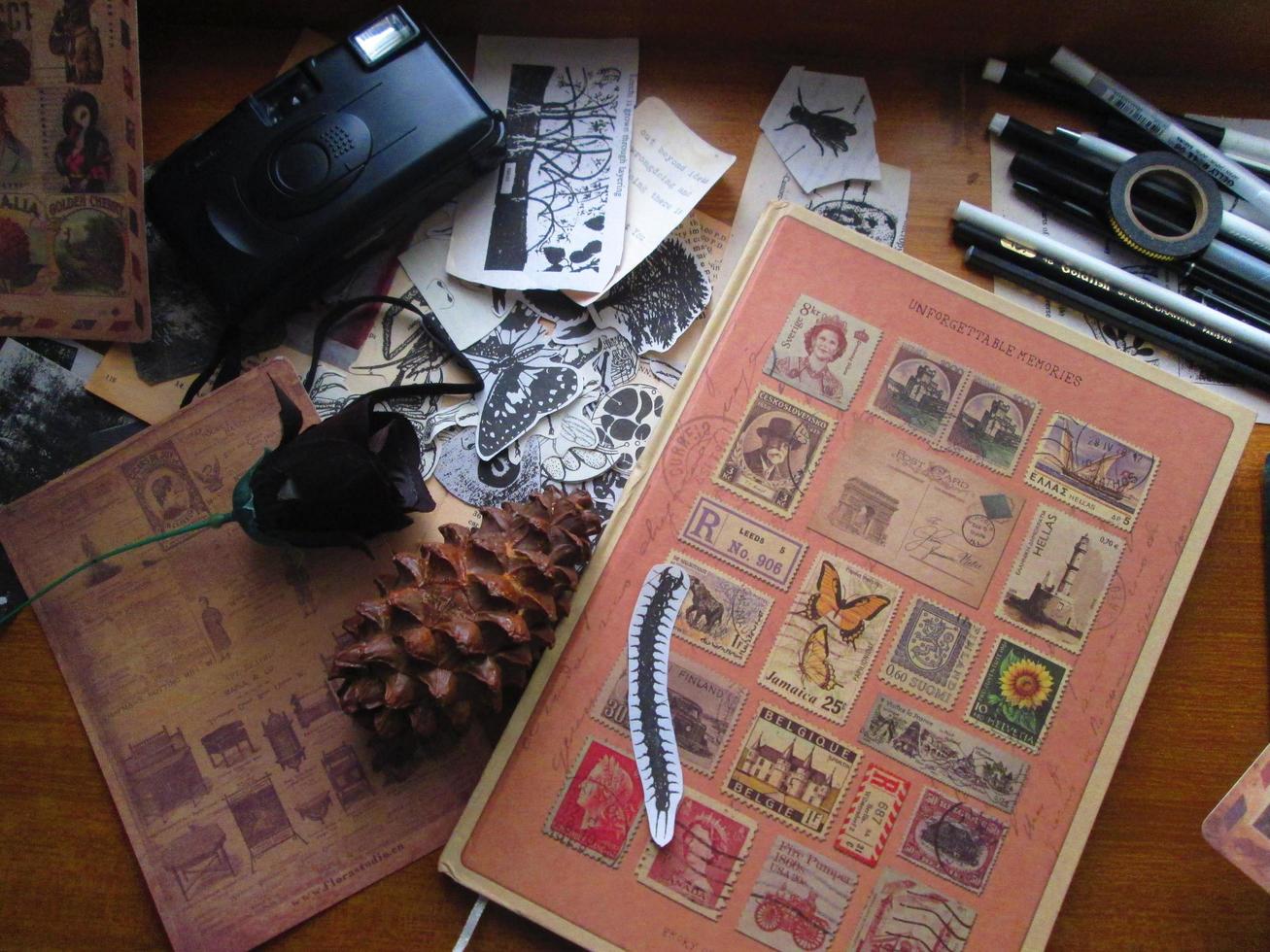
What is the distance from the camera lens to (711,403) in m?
0.64

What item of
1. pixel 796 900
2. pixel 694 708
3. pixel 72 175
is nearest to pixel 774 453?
pixel 694 708

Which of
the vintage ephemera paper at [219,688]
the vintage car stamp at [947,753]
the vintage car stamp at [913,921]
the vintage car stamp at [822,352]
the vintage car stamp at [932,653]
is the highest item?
the vintage car stamp at [822,352]

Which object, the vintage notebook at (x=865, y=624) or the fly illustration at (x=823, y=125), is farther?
the fly illustration at (x=823, y=125)

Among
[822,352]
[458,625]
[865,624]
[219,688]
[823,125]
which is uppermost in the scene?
[823,125]

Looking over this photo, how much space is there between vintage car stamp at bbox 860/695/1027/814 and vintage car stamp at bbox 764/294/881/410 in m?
0.19

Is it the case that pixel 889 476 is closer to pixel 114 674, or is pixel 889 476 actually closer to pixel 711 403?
pixel 711 403

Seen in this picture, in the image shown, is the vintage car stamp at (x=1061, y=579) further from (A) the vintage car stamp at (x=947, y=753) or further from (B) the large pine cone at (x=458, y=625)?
(B) the large pine cone at (x=458, y=625)

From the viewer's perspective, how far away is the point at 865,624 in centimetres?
62

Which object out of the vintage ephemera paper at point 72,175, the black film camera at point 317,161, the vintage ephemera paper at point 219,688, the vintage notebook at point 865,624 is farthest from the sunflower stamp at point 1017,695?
the vintage ephemera paper at point 72,175

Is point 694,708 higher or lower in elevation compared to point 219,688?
higher

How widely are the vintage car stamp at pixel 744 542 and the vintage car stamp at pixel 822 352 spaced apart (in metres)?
0.09

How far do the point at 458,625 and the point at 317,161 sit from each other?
12.3 inches

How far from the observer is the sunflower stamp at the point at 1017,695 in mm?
612

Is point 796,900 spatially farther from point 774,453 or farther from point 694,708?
point 774,453
